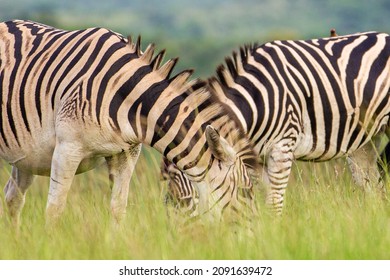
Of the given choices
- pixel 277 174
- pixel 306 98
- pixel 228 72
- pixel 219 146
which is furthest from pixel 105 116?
pixel 306 98

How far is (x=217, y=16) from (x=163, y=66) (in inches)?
3888

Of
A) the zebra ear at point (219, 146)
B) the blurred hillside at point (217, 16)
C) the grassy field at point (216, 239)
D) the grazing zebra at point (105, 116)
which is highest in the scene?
the blurred hillside at point (217, 16)

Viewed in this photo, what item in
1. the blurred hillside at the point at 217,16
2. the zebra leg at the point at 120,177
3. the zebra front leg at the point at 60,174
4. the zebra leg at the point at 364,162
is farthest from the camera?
the blurred hillside at the point at 217,16

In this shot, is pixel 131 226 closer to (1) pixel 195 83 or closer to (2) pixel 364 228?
(1) pixel 195 83

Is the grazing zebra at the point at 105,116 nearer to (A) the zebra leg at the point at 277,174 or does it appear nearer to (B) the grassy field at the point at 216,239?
(B) the grassy field at the point at 216,239

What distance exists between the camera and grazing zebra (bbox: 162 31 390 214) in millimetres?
7875

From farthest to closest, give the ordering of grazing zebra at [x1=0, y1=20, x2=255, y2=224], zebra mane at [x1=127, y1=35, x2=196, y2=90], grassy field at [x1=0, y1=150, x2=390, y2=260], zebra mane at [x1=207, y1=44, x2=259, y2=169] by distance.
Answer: zebra mane at [x1=207, y1=44, x2=259, y2=169] < zebra mane at [x1=127, y1=35, x2=196, y2=90] < grazing zebra at [x1=0, y1=20, x2=255, y2=224] < grassy field at [x1=0, y1=150, x2=390, y2=260]

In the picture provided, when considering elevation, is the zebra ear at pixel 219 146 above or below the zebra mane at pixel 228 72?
below

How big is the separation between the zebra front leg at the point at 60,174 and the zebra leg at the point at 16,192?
0.91m

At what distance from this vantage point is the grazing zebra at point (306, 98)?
310 inches

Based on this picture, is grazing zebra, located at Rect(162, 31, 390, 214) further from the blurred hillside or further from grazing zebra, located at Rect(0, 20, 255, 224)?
the blurred hillside

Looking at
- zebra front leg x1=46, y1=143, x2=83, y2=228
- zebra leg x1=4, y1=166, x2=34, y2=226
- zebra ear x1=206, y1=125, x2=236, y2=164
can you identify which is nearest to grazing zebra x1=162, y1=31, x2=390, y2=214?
zebra front leg x1=46, y1=143, x2=83, y2=228

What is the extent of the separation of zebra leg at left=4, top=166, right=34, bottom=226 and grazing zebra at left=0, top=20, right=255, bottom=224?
139mm

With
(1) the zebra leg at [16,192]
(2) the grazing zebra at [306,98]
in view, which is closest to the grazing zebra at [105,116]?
(1) the zebra leg at [16,192]
